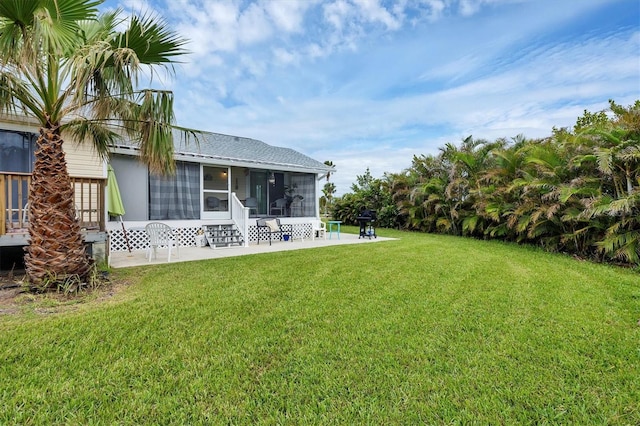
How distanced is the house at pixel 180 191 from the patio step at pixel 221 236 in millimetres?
34

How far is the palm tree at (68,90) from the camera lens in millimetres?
4086

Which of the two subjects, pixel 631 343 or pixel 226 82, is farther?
pixel 226 82

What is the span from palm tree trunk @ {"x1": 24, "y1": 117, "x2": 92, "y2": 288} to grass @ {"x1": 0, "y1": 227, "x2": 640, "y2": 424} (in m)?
1.04

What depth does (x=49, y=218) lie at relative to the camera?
4.70 m

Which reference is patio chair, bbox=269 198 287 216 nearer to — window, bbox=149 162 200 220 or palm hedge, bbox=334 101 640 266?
window, bbox=149 162 200 220

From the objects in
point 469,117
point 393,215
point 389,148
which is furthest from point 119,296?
point 389,148

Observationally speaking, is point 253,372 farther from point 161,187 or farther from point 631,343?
point 161,187

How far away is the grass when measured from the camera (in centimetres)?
225

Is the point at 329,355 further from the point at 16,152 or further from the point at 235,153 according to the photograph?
the point at 235,153

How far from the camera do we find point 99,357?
292 cm

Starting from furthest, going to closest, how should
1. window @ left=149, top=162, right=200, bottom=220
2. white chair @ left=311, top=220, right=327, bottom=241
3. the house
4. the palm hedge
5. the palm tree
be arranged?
1. white chair @ left=311, top=220, right=327, bottom=241
2. window @ left=149, top=162, right=200, bottom=220
3. the palm hedge
4. the house
5. the palm tree

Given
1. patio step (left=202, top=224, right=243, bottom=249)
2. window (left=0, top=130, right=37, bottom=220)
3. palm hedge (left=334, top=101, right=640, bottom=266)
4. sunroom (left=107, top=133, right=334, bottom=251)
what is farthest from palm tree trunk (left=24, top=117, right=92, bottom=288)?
palm hedge (left=334, top=101, right=640, bottom=266)

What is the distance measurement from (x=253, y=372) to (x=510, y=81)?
1514cm

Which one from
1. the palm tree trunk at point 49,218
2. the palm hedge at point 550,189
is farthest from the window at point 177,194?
the palm hedge at point 550,189
